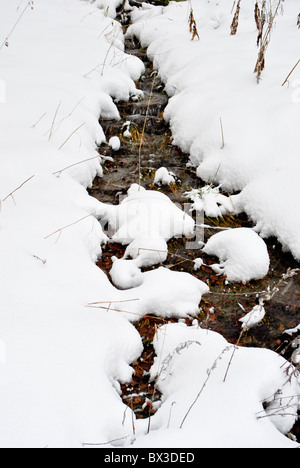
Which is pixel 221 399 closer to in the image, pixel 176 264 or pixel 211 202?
pixel 176 264

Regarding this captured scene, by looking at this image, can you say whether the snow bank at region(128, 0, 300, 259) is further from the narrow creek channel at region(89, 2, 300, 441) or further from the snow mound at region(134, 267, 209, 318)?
the snow mound at region(134, 267, 209, 318)

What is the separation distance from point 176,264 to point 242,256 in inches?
20.1

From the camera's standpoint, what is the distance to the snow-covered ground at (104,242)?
139 centimetres

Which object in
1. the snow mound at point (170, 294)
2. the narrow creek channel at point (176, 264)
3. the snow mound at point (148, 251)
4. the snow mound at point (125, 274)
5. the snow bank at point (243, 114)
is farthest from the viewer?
the snow bank at point (243, 114)

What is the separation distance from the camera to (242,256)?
2.42 metres

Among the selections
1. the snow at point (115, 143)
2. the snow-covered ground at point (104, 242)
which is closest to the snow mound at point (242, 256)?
A: the snow-covered ground at point (104, 242)

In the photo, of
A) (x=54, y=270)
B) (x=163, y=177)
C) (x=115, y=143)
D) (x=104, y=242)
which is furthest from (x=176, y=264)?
(x=115, y=143)

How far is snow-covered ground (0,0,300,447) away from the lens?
1.39 meters

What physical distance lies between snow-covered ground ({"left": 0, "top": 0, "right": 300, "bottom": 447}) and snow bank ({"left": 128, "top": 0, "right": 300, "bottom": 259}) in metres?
0.02

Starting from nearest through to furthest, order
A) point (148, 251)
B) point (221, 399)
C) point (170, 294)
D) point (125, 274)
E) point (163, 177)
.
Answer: point (221, 399) → point (170, 294) → point (125, 274) → point (148, 251) → point (163, 177)

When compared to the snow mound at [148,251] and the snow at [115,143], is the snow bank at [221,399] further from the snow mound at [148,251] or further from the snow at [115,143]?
the snow at [115,143]
